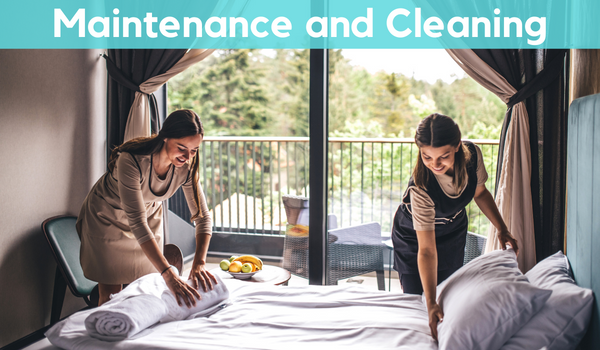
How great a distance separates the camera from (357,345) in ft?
4.83

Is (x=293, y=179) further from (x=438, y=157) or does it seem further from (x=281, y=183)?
(x=438, y=157)

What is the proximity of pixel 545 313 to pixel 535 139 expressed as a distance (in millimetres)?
1259

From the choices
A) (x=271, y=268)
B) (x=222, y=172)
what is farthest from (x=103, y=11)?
(x=271, y=268)

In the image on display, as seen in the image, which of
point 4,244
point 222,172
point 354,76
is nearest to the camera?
point 4,244

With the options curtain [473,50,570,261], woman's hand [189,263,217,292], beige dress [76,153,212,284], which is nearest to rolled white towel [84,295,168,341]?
woman's hand [189,263,217,292]

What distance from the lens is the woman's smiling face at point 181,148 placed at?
1774 millimetres

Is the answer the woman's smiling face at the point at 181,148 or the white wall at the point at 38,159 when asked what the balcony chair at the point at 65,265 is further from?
the woman's smiling face at the point at 181,148

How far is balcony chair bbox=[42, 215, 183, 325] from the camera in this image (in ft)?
7.58

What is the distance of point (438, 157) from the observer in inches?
63.2

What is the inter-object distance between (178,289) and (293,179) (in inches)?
59.7

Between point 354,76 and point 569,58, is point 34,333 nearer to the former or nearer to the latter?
point 354,76

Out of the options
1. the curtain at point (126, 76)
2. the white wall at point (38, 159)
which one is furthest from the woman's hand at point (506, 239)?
the white wall at point (38, 159)

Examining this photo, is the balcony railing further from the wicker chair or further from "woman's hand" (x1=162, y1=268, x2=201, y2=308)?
"woman's hand" (x1=162, y1=268, x2=201, y2=308)

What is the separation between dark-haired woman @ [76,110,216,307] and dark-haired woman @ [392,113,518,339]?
0.92m
